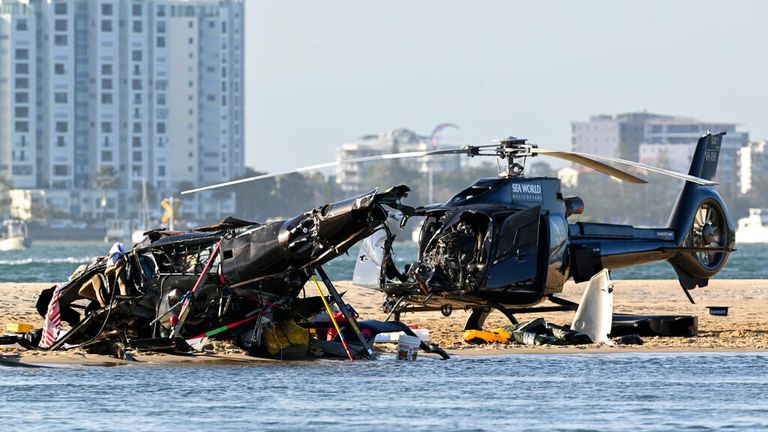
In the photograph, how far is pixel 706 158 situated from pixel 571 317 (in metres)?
4.82

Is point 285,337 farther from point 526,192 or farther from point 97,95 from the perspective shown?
point 97,95

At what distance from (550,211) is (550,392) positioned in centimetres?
507

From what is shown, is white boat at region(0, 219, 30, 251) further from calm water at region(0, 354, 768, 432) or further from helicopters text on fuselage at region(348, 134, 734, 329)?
calm water at region(0, 354, 768, 432)

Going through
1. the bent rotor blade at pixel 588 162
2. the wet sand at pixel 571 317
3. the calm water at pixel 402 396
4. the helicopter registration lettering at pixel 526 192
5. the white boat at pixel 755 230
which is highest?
the bent rotor blade at pixel 588 162

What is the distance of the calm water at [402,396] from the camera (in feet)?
57.8

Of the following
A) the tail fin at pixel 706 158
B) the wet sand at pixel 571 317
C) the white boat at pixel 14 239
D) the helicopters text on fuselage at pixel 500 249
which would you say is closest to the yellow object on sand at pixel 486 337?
the wet sand at pixel 571 317

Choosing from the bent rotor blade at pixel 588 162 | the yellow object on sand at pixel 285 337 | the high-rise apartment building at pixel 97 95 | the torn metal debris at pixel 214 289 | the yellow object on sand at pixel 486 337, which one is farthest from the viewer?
the high-rise apartment building at pixel 97 95

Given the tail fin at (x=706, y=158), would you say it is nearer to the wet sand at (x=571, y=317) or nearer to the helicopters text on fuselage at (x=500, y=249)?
the wet sand at (x=571, y=317)

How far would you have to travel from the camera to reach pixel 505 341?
25.7 metres

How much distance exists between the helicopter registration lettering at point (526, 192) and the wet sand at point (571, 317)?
2.50 metres

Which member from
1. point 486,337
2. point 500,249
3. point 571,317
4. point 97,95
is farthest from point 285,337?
point 97,95

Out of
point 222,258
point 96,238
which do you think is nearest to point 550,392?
point 222,258

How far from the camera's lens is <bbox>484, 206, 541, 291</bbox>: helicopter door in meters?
23.6

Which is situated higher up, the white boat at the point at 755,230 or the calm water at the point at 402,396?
the calm water at the point at 402,396
